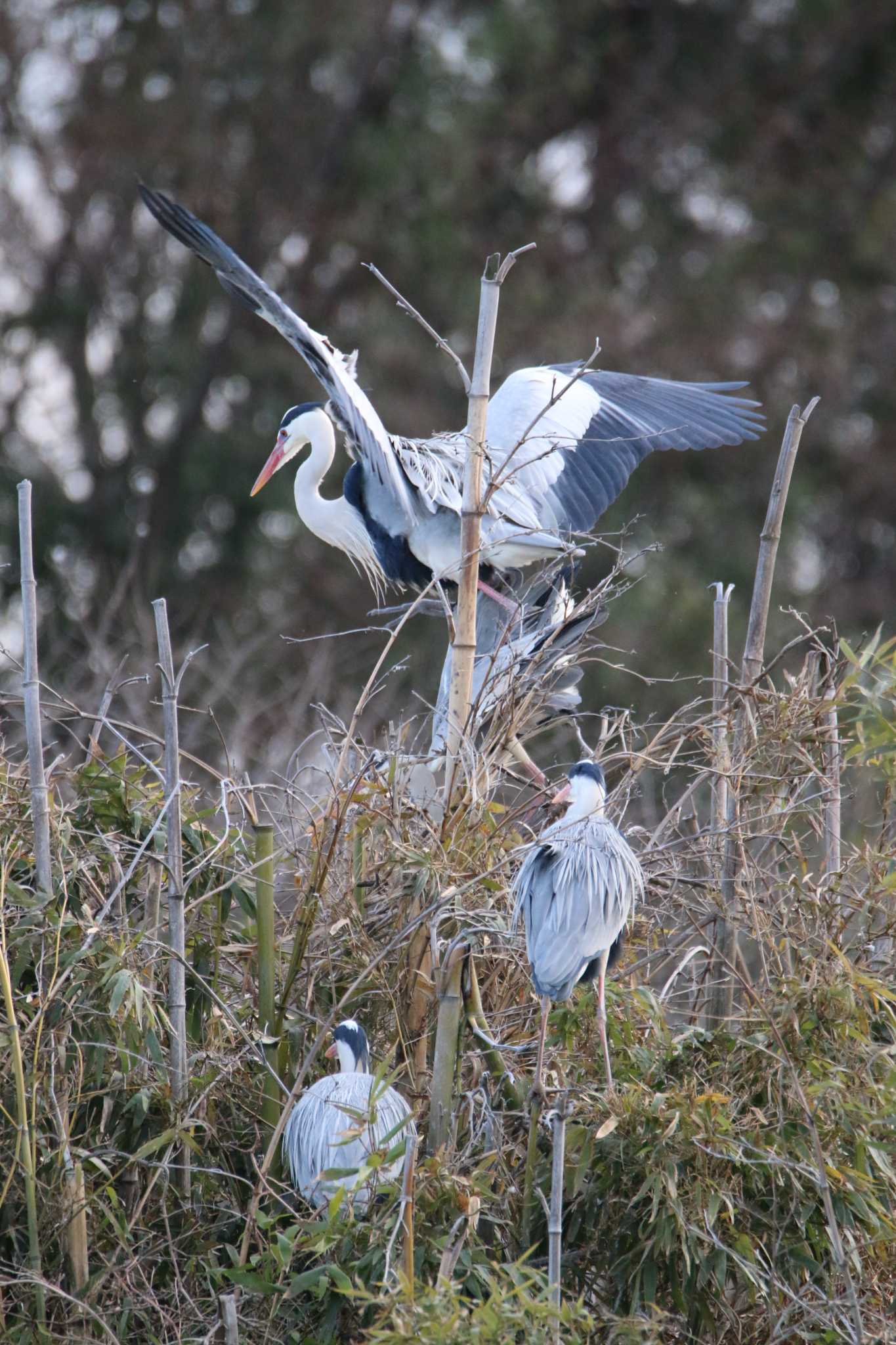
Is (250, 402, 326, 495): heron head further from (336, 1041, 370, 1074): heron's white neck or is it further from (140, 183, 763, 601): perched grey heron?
(336, 1041, 370, 1074): heron's white neck

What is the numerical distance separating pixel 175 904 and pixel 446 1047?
49 cm

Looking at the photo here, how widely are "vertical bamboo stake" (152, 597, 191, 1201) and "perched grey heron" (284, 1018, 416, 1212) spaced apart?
0.60 feet

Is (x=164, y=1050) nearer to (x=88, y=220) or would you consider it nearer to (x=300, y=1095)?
(x=300, y=1095)

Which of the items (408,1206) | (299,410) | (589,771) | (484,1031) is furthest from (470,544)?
(299,410)

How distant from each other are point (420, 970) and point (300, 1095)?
0.31m

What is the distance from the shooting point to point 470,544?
3.21 m

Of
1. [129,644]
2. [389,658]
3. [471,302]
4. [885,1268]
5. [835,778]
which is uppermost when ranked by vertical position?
[835,778]

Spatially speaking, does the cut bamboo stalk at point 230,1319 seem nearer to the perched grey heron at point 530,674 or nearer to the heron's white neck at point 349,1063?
the heron's white neck at point 349,1063

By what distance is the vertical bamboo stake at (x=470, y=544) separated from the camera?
3.18 metres

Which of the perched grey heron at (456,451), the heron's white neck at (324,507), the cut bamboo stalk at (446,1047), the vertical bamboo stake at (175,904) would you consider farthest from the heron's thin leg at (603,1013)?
the heron's white neck at (324,507)

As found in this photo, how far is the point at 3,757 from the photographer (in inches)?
128

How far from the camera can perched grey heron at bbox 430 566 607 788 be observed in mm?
3193

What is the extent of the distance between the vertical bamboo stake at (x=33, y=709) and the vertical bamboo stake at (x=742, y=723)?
111 centimetres

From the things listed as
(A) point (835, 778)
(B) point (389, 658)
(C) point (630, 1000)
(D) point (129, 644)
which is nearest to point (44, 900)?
(C) point (630, 1000)
